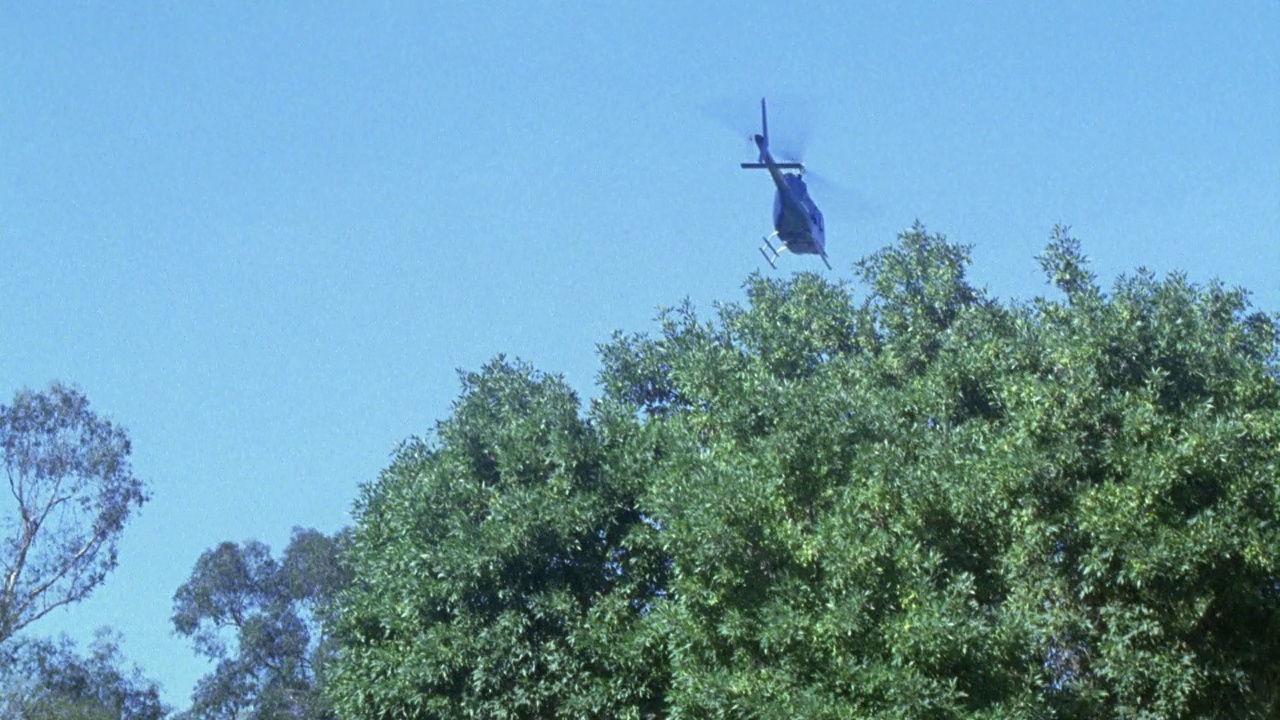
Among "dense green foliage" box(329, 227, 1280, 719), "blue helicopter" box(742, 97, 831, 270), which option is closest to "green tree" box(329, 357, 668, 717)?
"dense green foliage" box(329, 227, 1280, 719)

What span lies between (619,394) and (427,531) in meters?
4.38

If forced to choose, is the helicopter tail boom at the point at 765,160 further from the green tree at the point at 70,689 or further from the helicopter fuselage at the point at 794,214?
the green tree at the point at 70,689

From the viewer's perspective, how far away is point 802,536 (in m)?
18.9

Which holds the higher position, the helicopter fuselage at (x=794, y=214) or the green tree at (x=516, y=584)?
the helicopter fuselage at (x=794, y=214)

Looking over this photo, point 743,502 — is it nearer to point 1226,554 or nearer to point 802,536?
point 802,536

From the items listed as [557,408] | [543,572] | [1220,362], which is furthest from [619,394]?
[1220,362]

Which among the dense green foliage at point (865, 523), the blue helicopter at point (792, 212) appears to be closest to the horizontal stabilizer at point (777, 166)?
the blue helicopter at point (792, 212)

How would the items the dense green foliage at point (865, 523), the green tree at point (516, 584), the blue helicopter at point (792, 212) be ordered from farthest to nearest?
1. the blue helicopter at point (792, 212)
2. the green tree at point (516, 584)
3. the dense green foliage at point (865, 523)

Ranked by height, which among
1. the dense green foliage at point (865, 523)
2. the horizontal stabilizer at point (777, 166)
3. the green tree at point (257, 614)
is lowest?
the dense green foliage at point (865, 523)

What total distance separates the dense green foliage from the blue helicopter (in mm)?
13156

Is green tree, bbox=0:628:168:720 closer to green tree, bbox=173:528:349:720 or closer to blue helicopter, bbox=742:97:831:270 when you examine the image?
green tree, bbox=173:528:349:720

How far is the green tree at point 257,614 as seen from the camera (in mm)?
46906

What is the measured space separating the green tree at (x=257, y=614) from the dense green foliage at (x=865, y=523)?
79.1 ft

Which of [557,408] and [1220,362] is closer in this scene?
[1220,362]
